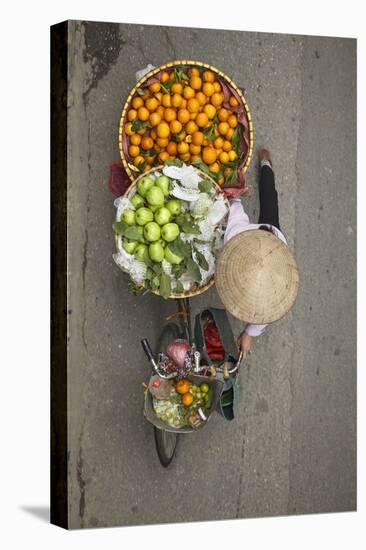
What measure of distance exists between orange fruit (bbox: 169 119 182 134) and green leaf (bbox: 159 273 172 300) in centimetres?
69

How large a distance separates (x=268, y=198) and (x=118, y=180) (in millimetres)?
797

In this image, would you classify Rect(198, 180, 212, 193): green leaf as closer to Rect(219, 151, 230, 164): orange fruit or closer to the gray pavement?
Rect(219, 151, 230, 164): orange fruit

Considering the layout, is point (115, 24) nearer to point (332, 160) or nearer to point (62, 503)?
point (332, 160)

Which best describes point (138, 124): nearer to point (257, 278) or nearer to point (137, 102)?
point (137, 102)

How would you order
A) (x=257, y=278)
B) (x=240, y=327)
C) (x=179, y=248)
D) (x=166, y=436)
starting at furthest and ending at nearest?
(x=240, y=327), (x=166, y=436), (x=179, y=248), (x=257, y=278)

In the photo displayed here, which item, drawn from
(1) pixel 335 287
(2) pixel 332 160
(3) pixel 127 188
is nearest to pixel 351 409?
(1) pixel 335 287

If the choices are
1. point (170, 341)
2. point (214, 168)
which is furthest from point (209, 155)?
point (170, 341)

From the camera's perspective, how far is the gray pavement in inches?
230

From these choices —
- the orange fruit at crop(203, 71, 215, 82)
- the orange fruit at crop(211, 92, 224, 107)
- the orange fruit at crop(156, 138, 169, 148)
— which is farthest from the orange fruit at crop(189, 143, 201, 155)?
the orange fruit at crop(203, 71, 215, 82)

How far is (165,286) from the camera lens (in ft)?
18.2

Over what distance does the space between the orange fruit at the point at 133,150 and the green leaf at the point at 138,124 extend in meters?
0.08

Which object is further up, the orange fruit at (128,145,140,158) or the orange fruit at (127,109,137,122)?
the orange fruit at (127,109,137,122)

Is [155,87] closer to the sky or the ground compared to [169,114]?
closer to the sky

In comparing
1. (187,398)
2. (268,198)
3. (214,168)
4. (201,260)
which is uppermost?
(214,168)
